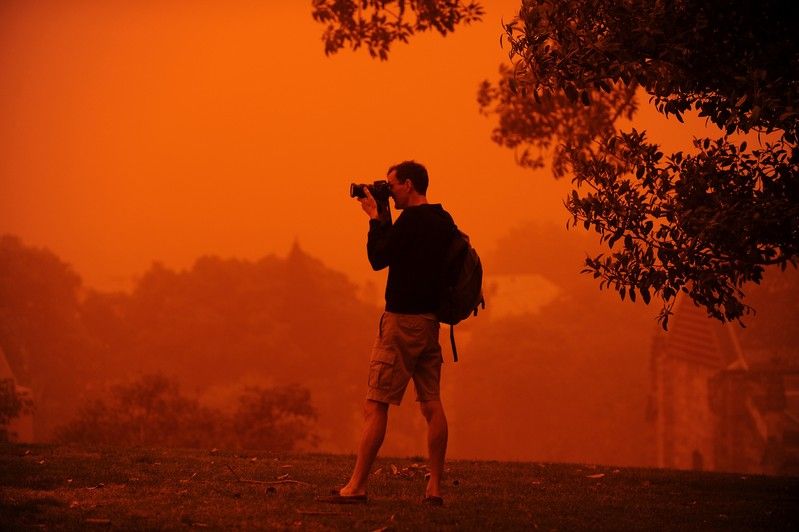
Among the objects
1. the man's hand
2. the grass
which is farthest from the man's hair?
the grass

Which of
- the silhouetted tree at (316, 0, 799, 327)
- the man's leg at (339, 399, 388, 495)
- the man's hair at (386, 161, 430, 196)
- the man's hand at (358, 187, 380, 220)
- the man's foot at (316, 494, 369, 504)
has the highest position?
the silhouetted tree at (316, 0, 799, 327)

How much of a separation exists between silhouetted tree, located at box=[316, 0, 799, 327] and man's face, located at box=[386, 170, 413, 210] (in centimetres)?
149

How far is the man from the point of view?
24.6 ft

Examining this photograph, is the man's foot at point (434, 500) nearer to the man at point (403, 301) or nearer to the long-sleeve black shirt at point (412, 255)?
the man at point (403, 301)

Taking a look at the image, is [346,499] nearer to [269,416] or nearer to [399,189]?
[399,189]

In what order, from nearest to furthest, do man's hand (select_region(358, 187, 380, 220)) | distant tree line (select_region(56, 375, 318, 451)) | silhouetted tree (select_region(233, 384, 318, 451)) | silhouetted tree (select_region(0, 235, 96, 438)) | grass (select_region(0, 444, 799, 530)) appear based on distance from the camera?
1. grass (select_region(0, 444, 799, 530))
2. man's hand (select_region(358, 187, 380, 220))
3. silhouetted tree (select_region(233, 384, 318, 451))
4. distant tree line (select_region(56, 375, 318, 451))
5. silhouetted tree (select_region(0, 235, 96, 438))

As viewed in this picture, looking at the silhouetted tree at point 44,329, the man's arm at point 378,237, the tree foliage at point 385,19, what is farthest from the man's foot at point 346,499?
the silhouetted tree at point 44,329

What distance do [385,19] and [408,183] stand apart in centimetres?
1040

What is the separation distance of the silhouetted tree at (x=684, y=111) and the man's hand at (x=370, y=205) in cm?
172

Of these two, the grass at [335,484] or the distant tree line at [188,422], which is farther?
the distant tree line at [188,422]

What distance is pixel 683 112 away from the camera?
9117mm

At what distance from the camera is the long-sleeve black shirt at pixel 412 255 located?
A: 7492 mm

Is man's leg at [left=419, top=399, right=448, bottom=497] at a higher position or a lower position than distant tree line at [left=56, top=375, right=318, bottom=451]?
lower

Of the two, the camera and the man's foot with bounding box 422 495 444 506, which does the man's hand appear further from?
the man's foot with bounding box 422 495 444 506
